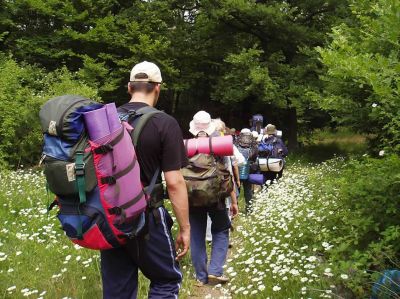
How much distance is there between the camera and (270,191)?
8.82 metres

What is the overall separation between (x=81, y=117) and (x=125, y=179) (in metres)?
0.46

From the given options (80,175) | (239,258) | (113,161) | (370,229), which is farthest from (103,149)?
(239,258)

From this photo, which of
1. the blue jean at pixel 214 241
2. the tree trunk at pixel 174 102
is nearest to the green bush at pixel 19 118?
the blue jean at pixel 214 241

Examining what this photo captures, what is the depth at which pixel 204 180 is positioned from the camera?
4.92m

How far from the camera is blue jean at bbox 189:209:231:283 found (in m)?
5.36

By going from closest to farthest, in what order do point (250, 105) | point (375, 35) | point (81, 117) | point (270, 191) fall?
point (81, 117), point (375, 35), point (270, 191), point (250, 105)

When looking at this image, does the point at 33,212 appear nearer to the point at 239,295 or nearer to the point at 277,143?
the point at 239,295

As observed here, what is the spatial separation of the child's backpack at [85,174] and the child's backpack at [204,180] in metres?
2.05

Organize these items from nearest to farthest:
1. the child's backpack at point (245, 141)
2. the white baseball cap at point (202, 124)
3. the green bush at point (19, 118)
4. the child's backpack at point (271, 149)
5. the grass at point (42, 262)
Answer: the grass at point (42, 262) → the white baseball cap at point (202, 124) → the child's backpack at point (245, 141) → the child's backpack at point (271, 149) → the green bush at point (19, 118)

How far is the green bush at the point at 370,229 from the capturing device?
12.6ft

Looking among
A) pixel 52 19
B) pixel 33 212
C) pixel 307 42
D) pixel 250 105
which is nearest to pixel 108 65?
pixel 52 19

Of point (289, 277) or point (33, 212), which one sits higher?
point (289, 277)

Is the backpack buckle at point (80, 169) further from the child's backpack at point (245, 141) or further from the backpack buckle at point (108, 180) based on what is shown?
the child's backpack at point (245, 141)

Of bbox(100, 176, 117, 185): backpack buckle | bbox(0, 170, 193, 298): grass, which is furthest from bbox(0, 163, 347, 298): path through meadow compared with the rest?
bbox(100, 176, 117, 185): backpack buckle
